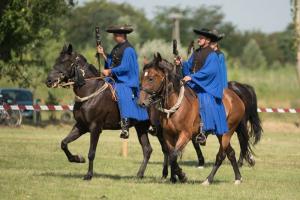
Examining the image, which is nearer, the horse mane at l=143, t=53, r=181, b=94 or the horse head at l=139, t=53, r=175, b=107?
the horse head at l=139, t=53, r=175, b=107

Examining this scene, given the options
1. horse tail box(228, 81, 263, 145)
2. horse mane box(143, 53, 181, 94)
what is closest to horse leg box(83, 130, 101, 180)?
horse mane box(143, 53, 181, 94)

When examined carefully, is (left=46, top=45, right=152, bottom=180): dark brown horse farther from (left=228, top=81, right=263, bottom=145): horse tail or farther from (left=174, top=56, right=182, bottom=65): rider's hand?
(left=228, top=81, right=263, bottom=145): horse tail

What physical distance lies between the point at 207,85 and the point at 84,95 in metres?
2.38

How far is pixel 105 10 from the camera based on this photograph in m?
92.2

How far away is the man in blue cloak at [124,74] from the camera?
17297 millimetres

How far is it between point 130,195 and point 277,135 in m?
21.5

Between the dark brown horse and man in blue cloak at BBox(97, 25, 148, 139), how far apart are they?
240 mm

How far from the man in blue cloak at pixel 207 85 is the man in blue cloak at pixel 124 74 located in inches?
40.0

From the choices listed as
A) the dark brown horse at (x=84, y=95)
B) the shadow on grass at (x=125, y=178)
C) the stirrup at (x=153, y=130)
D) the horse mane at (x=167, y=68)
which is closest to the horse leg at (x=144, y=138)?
the stirrup at (x=153, y=130)

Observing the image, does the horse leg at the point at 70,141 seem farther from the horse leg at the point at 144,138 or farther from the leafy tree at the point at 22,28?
the leafy tree at the point at 22,28

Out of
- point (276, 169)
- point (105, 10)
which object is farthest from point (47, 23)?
point (105, 10)

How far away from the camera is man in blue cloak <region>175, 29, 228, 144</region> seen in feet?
54.0

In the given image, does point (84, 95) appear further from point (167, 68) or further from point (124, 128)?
point (167, 68)

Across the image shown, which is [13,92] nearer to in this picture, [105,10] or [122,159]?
[122,159]
